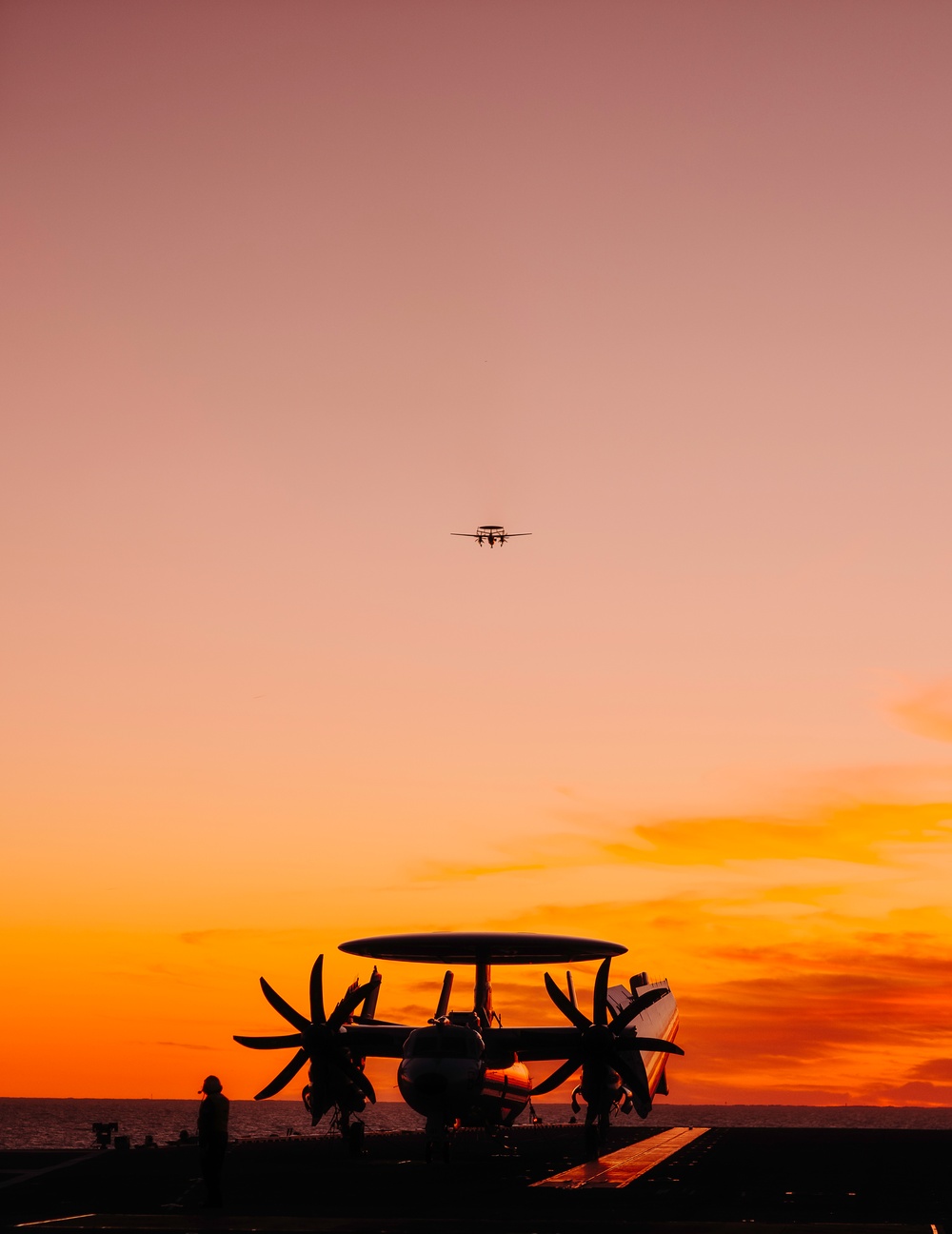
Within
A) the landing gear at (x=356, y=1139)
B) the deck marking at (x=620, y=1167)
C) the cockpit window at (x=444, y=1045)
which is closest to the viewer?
the deck marking at (x=620, y=1167)

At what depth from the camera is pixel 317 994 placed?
5534cm

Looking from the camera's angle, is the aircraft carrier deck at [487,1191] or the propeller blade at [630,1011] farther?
the propeller blade at [630,1011]

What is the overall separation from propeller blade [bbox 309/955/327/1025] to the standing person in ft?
87.7

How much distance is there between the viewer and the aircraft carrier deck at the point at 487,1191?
2556 centimetres

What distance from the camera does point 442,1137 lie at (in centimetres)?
4725

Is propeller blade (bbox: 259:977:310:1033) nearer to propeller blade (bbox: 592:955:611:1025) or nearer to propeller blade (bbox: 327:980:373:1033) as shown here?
propeller blade (bbox: 327:980:373:1033)

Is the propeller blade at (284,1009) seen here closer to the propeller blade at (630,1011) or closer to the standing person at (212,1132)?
the propeller blade at (630,1011)

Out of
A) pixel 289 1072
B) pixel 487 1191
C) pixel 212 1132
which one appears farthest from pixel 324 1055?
pixel 212 1132

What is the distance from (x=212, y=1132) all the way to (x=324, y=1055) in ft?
92.9

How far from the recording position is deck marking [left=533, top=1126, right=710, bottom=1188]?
1444 inches

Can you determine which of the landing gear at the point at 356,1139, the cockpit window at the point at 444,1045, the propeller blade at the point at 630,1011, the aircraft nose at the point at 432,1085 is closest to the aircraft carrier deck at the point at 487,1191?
the landing gear at the point at 356,1139

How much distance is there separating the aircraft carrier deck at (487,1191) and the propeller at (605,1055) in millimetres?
2614

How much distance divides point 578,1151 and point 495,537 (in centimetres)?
3628

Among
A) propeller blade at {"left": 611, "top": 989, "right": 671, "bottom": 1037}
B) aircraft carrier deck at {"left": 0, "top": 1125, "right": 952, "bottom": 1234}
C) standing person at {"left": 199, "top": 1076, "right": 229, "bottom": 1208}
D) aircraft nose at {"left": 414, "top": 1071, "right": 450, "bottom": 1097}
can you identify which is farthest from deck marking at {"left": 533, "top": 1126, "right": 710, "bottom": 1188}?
standing person at {"left": 199, "top": 1076, "right": 229, "bottom": 1208}
